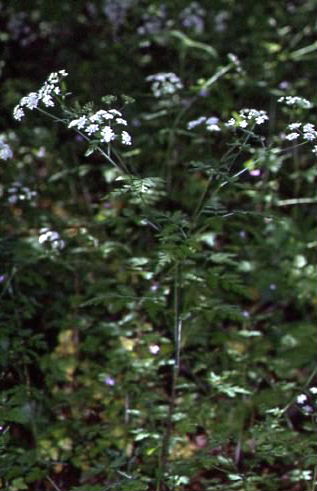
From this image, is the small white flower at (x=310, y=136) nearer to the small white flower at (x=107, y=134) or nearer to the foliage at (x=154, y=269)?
the foliage at (x=154, y=269)

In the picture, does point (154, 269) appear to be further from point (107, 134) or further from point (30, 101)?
point (30, 101)

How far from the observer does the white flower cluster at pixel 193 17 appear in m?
4.96

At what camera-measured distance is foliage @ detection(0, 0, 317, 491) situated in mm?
2740

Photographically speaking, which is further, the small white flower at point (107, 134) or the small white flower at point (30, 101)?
the small white flower at point (30, 101)

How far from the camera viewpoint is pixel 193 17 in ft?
16.3

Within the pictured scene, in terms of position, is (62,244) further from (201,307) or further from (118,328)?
(201,307)

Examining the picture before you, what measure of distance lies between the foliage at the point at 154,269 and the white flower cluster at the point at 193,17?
2cm

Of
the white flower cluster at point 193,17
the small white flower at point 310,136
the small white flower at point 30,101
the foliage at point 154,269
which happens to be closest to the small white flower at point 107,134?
the foliage at point 154,269

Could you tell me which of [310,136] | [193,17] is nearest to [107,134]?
[310,136]

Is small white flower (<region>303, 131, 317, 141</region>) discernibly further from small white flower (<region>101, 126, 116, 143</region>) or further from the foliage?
small white flower (<region>101, 126, 116, 143</region>)

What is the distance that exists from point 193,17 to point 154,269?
2765mm

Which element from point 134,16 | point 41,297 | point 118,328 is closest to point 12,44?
point 134,16

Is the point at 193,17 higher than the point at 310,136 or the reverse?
higher

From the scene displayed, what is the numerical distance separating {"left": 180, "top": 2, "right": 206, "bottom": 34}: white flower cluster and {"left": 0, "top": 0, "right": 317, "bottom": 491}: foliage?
0.02 m
